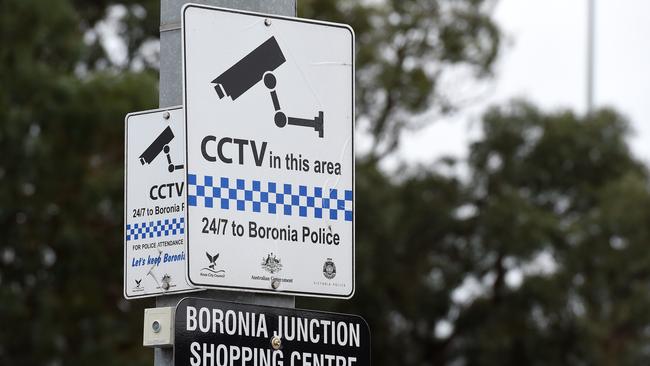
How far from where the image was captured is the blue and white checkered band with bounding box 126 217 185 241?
4.25 metres

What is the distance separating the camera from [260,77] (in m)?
4.11

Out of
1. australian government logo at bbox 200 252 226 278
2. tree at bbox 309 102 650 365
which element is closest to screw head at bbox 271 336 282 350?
australian government logo at bbox 200 252 226 278

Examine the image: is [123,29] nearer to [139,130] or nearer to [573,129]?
[573,129]

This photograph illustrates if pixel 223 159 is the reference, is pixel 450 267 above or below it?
above

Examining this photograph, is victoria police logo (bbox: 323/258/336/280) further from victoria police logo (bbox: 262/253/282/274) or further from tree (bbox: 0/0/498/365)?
tree (bbox: 0/0/498/365)

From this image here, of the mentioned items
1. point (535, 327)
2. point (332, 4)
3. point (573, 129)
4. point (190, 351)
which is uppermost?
point (332, 4)

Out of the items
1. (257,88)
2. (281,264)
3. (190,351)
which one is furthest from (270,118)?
(190,351)

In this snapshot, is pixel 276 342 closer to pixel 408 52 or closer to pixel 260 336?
pixel 260 336

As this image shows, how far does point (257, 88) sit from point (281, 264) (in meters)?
0.48

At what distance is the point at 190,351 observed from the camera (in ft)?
12.8

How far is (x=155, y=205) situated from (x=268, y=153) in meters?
0.48

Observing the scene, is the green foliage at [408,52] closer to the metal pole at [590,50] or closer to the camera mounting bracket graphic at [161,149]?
the metal pole at [590,50]

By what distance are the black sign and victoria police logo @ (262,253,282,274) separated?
10 cm

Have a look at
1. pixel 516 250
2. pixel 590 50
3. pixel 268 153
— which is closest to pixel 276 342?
pixel 268 153
